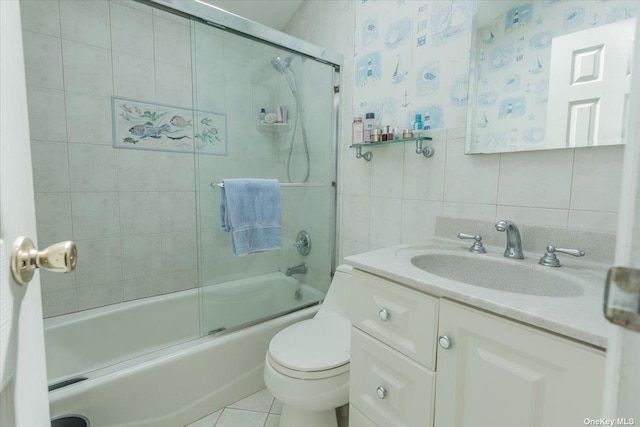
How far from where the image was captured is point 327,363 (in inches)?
45.1

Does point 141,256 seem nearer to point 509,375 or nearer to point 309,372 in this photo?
point 309,372

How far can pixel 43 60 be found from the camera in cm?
162

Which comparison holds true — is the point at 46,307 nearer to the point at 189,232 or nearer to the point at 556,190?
the point at 189,232

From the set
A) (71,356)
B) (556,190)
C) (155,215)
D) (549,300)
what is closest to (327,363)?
(549,300)

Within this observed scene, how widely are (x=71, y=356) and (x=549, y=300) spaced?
2122mm

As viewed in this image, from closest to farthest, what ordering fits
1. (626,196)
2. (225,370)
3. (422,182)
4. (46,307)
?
(626,196)
(422,182)
(225,370)
(46,307)

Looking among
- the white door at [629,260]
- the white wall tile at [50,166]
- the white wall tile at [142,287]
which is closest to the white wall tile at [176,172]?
the white wall tile at [50,166]

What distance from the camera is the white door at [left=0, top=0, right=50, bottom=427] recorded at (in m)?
0.33

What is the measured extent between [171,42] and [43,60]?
2.30 ft

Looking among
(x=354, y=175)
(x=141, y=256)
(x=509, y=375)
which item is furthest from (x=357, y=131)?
(x=141, y=256)

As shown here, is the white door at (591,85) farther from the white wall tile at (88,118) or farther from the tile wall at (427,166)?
the white wall tile at (88,118)

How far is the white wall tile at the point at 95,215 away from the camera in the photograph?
69.5 inches

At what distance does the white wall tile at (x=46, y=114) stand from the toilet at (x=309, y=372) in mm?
1691

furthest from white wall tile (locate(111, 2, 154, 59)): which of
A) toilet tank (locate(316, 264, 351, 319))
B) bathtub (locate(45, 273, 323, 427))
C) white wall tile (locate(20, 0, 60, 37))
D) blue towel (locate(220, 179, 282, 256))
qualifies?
toilet tank (locate(316, 264, 351, 319))
